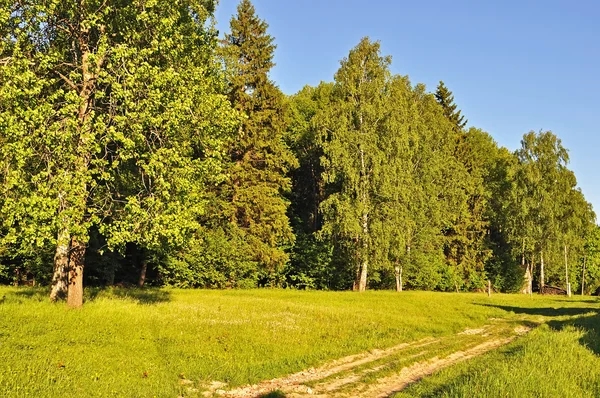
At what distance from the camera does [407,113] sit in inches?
1901

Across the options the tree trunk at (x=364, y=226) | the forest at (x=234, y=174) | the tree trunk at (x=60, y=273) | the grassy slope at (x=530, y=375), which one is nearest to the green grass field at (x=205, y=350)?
the grassy slope at (x=530, y=375)

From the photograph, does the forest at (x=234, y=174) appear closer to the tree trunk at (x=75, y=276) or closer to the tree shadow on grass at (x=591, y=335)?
the tree trunk at (x=75, y=276)

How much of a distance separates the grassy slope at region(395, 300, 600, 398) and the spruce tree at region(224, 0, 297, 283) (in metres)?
30.9

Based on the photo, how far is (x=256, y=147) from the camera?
143 ft

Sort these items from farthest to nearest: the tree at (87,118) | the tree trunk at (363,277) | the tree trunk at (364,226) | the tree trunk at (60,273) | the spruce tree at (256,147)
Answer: the spruce tree at (256,147) → the tree trunk at (363,277) → the tree trunk at (364,226) → the tree trunk at (60,273) → the tree at (87,118)

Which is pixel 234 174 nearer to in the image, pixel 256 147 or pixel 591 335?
pixel 256 147

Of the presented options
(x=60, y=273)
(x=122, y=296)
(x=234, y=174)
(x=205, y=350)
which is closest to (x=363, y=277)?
(x=234, y=174)

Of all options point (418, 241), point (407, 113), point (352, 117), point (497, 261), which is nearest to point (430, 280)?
point (418, 241)

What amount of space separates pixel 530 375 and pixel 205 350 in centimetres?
851

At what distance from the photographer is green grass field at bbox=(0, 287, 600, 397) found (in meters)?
8.98

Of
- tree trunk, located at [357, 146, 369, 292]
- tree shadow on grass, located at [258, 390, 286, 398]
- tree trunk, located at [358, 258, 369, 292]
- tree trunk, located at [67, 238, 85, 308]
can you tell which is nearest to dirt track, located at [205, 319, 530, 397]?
tree shadow on grass, located at [258, 390, 286, 398]

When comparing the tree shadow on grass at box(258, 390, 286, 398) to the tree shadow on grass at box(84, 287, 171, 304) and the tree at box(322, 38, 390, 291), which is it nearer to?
the tree shadow on grass at box(84, 287, 171, 304)

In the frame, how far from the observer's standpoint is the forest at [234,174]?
15.4 meters

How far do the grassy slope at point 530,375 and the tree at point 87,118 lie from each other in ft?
35.8
